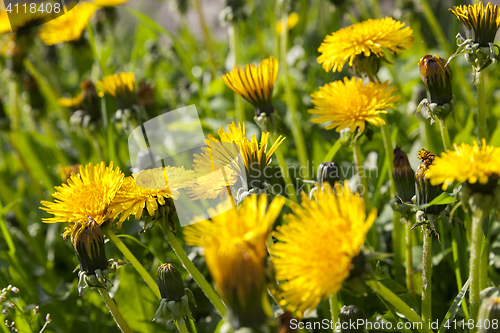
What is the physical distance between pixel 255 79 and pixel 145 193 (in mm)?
360

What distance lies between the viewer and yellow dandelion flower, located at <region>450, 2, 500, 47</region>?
30.3 inches

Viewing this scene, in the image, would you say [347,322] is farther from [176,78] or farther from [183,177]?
[176,78]

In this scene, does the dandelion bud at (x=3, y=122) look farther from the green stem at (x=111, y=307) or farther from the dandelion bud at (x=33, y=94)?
the green stem at (x=111, y=307)

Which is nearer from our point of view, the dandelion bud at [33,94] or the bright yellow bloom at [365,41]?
the bright yellow bloom at [365,41]

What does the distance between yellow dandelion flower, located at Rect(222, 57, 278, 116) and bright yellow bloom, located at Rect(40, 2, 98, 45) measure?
136 centimetres

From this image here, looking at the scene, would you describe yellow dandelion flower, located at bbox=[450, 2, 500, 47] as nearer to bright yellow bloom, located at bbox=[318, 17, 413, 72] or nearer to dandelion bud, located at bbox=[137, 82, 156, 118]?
bright yellow bloom, located at bbox=[318, 17, 413, 72]

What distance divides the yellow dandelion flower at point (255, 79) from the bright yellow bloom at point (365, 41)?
110 millimetres

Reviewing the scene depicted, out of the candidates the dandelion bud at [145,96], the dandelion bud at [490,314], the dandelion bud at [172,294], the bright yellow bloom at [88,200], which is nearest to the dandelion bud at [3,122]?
the dandelion bud at [145,96]

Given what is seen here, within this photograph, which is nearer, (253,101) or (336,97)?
(336,97)

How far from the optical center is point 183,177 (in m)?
0.79

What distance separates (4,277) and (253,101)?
89 centimetres

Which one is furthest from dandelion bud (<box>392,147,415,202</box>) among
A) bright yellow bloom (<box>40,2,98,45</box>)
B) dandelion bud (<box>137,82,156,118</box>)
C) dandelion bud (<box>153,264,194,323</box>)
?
bright yellow bloom (<box>40,2,98,45</box>)

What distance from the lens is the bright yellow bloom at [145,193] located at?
72cm

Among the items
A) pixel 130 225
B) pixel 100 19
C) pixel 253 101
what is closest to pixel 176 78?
pixel 100 19
